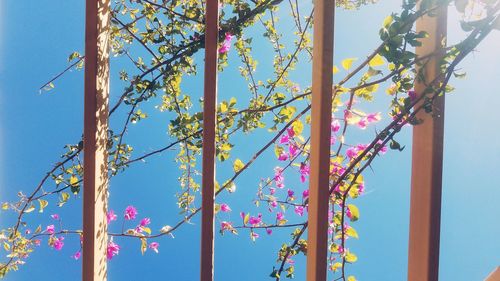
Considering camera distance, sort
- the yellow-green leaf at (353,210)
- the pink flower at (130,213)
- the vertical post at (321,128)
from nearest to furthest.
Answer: the vertical post at (321,128), the yellow-green leaf at (353,210), the pink flower at (130,213)

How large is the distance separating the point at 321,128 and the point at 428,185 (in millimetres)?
293

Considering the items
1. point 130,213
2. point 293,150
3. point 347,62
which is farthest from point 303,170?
point 130,213

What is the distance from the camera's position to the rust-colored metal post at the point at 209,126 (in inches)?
34.6

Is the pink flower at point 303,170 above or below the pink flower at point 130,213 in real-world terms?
above

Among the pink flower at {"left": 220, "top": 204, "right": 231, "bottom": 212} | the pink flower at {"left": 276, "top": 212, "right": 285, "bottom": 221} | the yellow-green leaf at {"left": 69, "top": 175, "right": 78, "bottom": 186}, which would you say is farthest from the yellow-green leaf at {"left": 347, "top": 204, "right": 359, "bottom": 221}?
the yellow-green leaf at {"left": 69, "top": 175, "right": 78, "bottom": 186}

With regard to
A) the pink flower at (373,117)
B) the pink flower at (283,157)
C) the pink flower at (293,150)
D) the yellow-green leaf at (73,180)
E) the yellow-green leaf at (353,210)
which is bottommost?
the yellow-green leaf at (353,210)

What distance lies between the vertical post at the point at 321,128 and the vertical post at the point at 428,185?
0.23 meters

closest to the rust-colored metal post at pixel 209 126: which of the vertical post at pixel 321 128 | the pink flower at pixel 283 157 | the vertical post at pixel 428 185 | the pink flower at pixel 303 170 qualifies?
the vertical post at pixel 321 128

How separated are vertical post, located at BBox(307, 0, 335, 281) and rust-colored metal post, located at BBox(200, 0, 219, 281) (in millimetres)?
213

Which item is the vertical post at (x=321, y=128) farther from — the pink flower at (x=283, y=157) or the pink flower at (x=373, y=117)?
the pink flower at (x=283, y=157)

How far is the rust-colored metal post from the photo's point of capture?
2.88 ft

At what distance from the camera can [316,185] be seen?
0.84 meters

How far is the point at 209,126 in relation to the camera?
34.7 inches

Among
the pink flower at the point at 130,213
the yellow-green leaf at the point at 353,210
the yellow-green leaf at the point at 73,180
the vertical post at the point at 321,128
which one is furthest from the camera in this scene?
the pink flower at the point at 130,213
